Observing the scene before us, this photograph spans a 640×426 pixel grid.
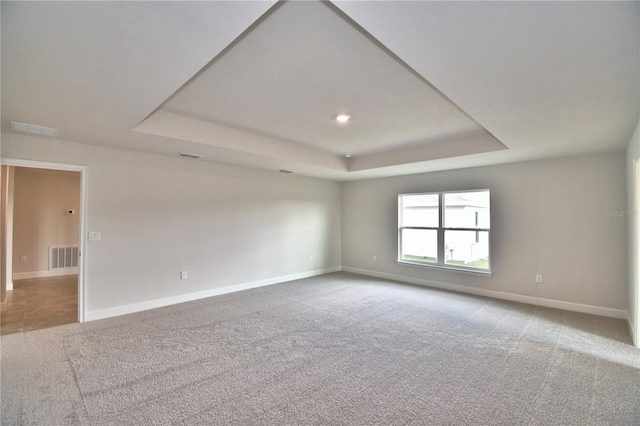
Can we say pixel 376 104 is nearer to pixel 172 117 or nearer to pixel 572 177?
pixel 172 117

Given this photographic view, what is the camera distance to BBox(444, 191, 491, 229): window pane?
17.6ft

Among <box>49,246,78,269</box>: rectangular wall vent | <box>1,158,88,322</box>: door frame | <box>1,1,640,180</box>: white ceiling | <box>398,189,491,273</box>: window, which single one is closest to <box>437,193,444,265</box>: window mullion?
<box>398,189,491,273</box>: window

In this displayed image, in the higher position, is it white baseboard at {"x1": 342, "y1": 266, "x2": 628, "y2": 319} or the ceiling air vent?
the ceiling air vent

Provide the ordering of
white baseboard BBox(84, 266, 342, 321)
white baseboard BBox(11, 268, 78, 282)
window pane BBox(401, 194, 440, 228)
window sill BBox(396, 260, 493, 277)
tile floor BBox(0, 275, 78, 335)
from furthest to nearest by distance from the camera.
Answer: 1. white baseboard BBox(11, 268, 78, 282)
2. window pane BBox(401, 194, 440, 228)
3. window sill BBox(396, 260, 493, 277)
4. white baseboard BBox(84, 266, 342, 321)
5. tile floor BBox(0, 275, 78, 335)

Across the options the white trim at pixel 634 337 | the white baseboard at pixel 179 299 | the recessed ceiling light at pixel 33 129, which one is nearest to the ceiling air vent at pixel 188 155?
the recessed ceiling light at pixel 33 129

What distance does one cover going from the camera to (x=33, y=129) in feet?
10.9

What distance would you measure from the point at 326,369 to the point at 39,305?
A: 4830mm

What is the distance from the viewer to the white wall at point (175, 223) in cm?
405

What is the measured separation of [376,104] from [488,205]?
3.36 m

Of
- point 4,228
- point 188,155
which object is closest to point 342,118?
point 188,155

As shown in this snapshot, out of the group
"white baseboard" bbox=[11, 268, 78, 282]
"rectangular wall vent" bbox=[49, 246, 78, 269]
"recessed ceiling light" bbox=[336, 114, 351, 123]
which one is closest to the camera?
"recessed ceiling light" bbox=[336, 114, 351, 123]

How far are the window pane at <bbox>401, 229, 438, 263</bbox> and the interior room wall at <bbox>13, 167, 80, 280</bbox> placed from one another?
7670 millimetres

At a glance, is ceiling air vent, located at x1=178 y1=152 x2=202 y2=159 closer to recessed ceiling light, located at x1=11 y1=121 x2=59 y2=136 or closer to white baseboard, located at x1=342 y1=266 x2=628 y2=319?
recessed ceiling light, located at x1=11 y1=121 x2=59 y2=136

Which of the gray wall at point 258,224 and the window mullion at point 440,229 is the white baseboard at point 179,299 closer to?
the gray wall at point 258,224
